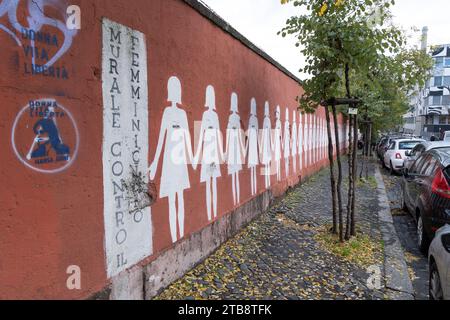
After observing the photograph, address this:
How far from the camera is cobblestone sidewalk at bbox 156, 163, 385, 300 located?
14.2 feet

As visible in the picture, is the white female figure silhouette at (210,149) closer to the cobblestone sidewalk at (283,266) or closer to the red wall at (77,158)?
the red wall at (77,158)

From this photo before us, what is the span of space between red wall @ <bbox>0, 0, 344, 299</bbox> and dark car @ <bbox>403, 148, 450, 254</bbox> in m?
3.58

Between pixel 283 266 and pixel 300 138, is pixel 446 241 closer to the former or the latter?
pixel 283 266

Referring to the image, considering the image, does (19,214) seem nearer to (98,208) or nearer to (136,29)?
(98,208)

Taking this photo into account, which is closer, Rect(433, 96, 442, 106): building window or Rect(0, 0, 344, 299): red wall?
Rect(0, 0, 344, 299): red wall

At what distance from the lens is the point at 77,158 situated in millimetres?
3027

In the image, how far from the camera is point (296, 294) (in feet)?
14.2

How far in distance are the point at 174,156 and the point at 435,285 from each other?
3.22 m

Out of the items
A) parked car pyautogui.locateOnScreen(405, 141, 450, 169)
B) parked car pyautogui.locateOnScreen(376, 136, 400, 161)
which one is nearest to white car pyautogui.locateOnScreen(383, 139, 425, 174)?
parked car pyautogui.locateOnScreen(376, 136, 400, 161)

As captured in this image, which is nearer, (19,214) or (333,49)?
(19,214)

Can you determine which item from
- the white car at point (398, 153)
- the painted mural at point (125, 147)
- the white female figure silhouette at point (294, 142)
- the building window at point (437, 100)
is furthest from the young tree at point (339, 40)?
the building window at point (437, 100)

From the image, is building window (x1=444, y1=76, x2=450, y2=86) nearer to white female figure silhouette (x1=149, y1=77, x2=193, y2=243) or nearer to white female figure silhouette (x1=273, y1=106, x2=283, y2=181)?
white female figure silhouette (x1=273, y1=106, x2=283, y2=181)

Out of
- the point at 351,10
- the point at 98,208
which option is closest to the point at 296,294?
the point at 98,208

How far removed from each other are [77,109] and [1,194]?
36.1 inches
